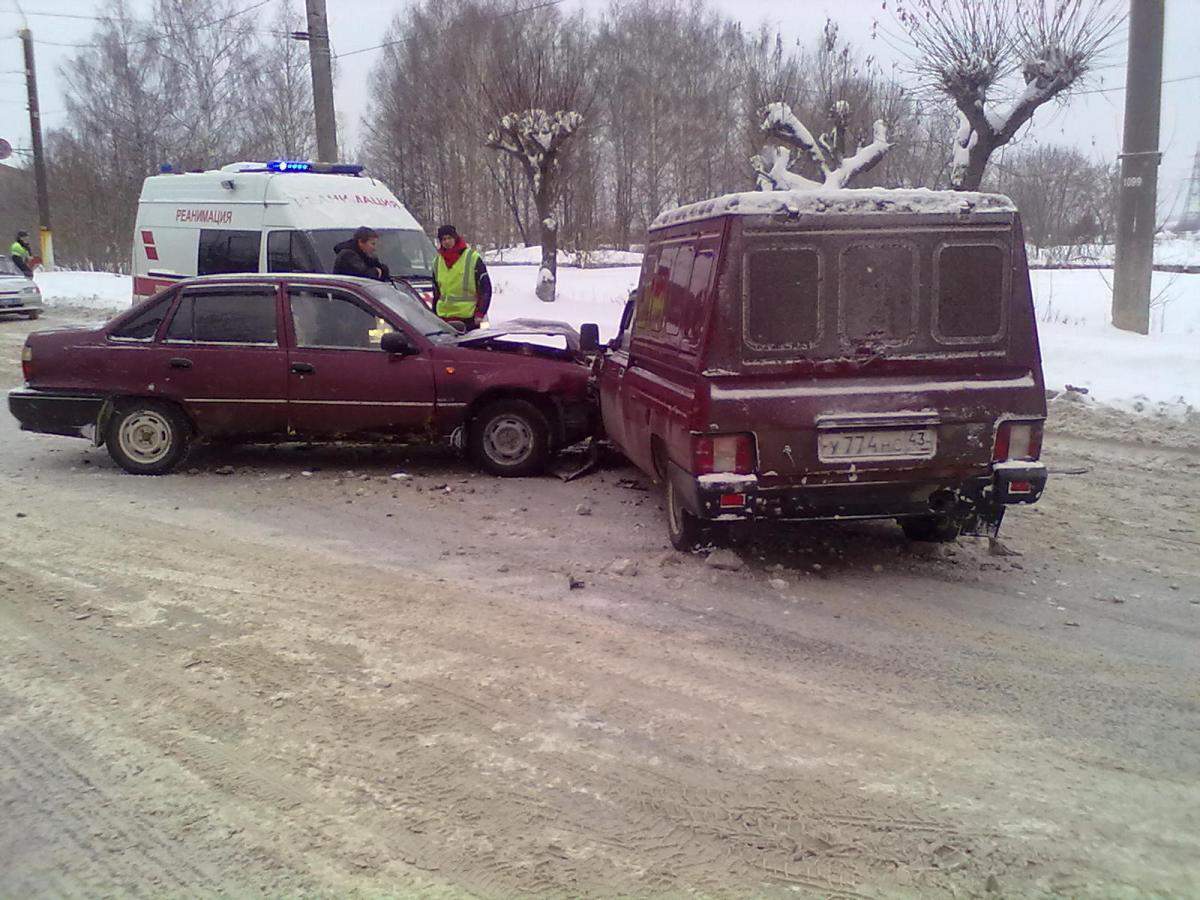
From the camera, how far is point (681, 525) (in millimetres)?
5594

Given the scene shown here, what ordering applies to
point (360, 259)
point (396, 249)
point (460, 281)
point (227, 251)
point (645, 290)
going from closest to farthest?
point (645, 290), point (460, 281), point (360, 259), point (227, 251), point (396, 249)

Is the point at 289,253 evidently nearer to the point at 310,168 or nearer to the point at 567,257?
the point at 310,168

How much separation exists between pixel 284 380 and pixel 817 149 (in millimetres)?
13041

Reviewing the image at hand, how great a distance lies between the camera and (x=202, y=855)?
9.34 ft

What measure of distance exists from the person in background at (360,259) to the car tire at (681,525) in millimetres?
5387

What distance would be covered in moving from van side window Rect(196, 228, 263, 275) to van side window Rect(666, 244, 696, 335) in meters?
7.58

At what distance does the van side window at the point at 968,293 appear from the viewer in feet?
16.6

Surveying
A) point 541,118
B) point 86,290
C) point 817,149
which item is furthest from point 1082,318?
point 86,290

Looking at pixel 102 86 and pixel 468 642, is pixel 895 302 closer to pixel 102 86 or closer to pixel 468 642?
pixel 468 642

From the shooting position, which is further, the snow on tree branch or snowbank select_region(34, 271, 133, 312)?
snowbank select_region(34, 271, 133, 312)

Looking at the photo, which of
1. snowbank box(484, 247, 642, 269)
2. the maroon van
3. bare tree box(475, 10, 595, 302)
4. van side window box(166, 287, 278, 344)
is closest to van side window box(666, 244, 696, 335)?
the maroon van

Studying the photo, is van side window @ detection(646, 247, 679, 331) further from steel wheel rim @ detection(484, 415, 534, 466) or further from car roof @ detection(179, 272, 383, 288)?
car roof @ detection(179, 272, 383, 288)

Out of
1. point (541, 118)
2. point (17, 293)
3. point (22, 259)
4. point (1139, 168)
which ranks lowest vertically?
point (17, 293)

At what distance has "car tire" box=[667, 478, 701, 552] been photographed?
556cm
